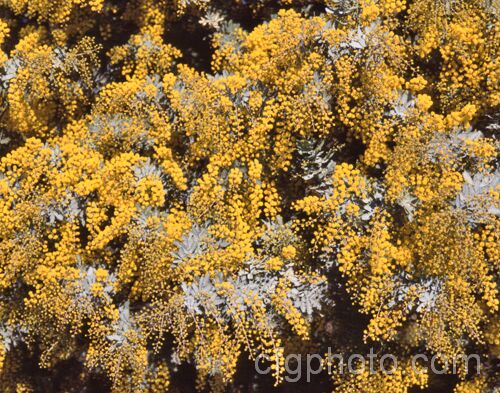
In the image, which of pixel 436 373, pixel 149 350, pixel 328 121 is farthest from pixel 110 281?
pixel 436 373

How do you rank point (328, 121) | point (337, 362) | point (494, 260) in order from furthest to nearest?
point (337, 362) < point (328, 121) < point (494, 260)

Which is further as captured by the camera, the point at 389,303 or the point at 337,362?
the point at 337,362

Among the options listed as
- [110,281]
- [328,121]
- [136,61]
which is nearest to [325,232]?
[328,121]

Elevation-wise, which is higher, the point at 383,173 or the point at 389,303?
the point at 383,173

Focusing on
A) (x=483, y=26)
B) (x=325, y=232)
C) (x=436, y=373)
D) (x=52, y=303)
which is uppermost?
(x=483, y=26)

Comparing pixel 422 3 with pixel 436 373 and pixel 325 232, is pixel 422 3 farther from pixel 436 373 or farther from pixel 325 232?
pixel 436 373

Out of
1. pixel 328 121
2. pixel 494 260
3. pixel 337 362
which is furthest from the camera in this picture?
pixel 337 362
